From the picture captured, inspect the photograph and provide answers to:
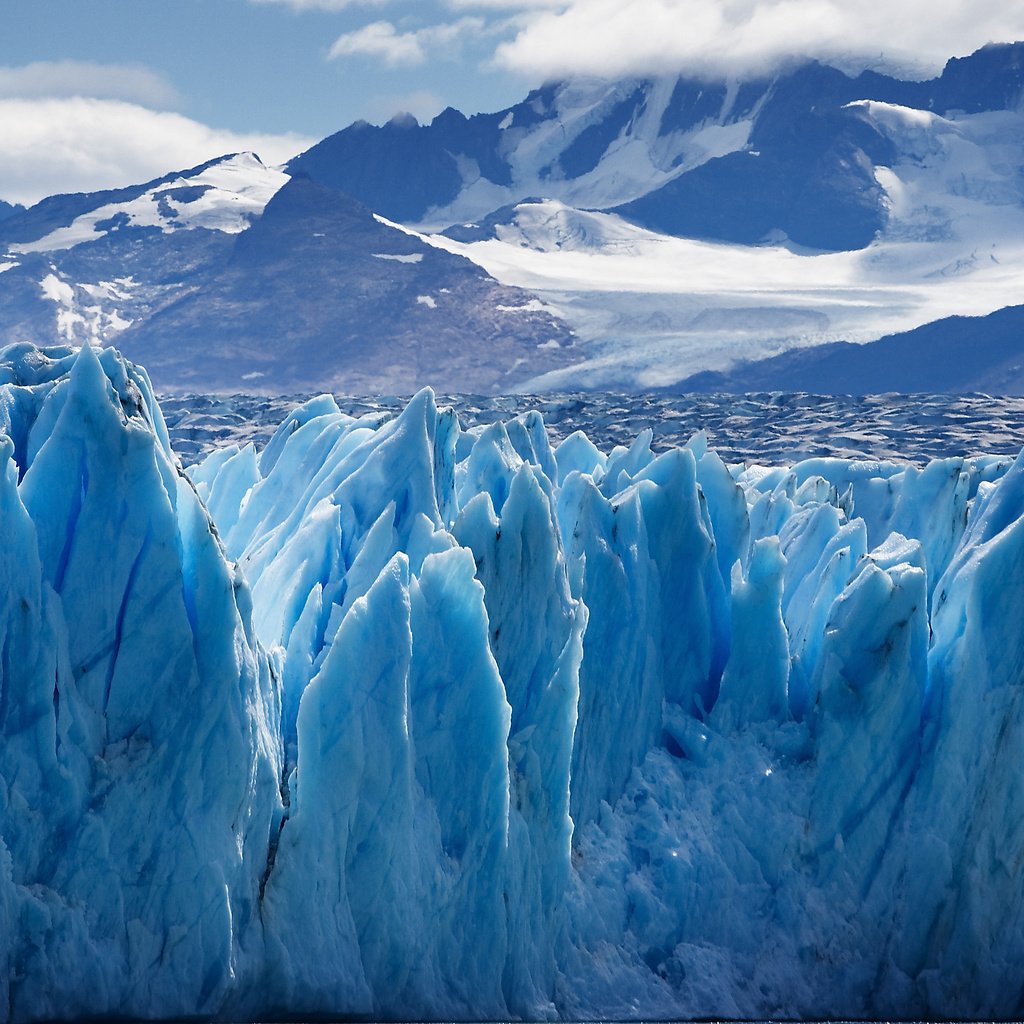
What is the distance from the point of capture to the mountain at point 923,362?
4045 inches

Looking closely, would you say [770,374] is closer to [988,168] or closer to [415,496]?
[988,168]

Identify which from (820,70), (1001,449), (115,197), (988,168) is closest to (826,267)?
(988,168)

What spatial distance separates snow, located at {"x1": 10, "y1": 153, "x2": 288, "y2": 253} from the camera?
16225 cm

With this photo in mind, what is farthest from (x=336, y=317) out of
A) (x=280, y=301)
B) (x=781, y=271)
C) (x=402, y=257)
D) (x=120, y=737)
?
(x=120, y=737)

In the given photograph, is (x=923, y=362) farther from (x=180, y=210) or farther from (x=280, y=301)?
(x=180, y=210)

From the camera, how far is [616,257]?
148 metres

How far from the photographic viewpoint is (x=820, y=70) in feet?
630

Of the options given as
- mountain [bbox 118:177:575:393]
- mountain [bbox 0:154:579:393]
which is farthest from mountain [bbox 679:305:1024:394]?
mountain [bbox 118:177:575:393]

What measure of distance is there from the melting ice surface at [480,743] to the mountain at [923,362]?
88962 mm

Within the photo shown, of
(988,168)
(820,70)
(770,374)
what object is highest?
(820,70)

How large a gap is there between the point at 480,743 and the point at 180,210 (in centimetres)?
16825

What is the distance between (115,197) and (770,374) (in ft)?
354

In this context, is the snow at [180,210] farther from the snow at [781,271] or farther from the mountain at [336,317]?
the snow at [781,271]

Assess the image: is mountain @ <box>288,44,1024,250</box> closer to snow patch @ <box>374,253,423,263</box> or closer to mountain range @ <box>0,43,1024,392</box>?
mountain range @ <box>0,43,1024,392</box>
